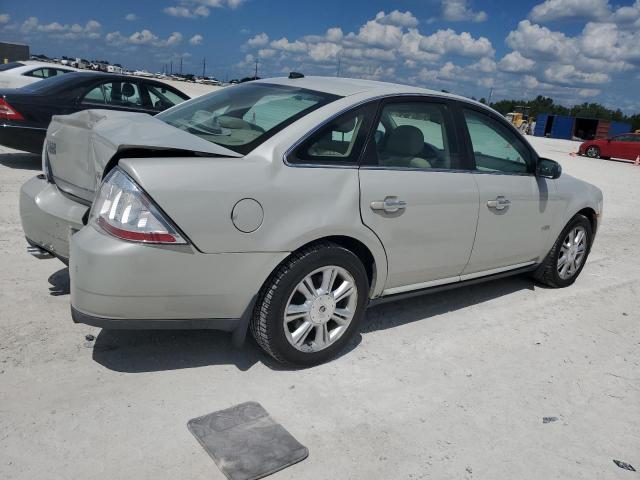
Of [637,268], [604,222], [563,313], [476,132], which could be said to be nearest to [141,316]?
[476,132]

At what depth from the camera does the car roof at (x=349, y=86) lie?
3564mm

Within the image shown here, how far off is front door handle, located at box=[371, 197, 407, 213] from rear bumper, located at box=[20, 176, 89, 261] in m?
1.67

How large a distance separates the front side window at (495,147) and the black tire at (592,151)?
82.1 ft

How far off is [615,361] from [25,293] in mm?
4091

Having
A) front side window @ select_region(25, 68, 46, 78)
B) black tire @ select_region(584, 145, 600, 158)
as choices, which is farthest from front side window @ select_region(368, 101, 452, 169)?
black tire @ select_region(584, 145, 600, 158)

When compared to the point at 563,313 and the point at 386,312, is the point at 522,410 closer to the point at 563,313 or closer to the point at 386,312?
the point at 386,312

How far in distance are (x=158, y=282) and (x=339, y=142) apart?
4.30 feet

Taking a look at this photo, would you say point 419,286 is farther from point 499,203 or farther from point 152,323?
point 152,323

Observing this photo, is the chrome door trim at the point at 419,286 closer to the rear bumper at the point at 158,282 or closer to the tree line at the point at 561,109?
the rear bumper at the point at 158,282

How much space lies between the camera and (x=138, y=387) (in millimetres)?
2951

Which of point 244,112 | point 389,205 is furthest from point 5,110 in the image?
point 389,205

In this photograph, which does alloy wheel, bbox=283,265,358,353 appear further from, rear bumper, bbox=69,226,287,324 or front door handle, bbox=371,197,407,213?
Result: front door handle, bbox=371,197,407,213

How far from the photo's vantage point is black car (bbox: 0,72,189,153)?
785cm

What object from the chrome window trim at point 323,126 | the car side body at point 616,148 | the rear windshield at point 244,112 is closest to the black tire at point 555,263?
the chrome window trim at point 323,126
